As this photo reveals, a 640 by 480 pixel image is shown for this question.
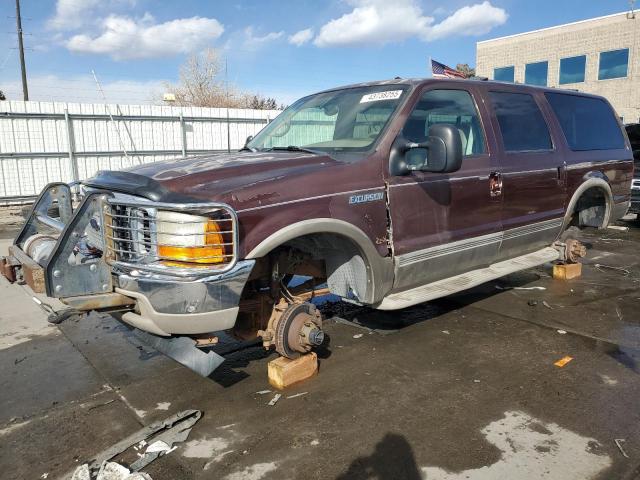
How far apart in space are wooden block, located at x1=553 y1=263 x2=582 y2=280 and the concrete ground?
3.34ft

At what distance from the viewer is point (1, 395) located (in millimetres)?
3451

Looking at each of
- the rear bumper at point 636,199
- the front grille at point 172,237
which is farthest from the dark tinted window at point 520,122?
the rear bumper at point 636,199

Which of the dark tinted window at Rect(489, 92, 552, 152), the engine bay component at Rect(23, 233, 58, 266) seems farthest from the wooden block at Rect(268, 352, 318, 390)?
the dark tinted window at Rect(489, 92, 552, 152)

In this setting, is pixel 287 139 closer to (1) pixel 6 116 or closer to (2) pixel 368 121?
(2) pixel 368 121

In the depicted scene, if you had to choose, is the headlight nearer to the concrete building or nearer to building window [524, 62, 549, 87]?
the concrete building

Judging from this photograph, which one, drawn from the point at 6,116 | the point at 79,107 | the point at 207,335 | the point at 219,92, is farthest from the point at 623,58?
the point at 207,335

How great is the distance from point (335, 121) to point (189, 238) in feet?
6.26

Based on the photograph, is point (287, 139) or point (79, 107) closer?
point (287, 139)

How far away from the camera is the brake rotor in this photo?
3330 mm

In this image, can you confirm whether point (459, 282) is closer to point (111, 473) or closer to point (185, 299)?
point (185, 299)

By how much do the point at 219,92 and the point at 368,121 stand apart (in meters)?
33.5

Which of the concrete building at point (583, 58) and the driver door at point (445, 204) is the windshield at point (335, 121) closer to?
the driver door at point (445, 204)

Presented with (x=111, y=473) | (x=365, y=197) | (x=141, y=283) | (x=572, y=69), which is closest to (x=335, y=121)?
(x=365, y=197)

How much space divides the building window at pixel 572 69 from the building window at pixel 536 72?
3.13 feet
